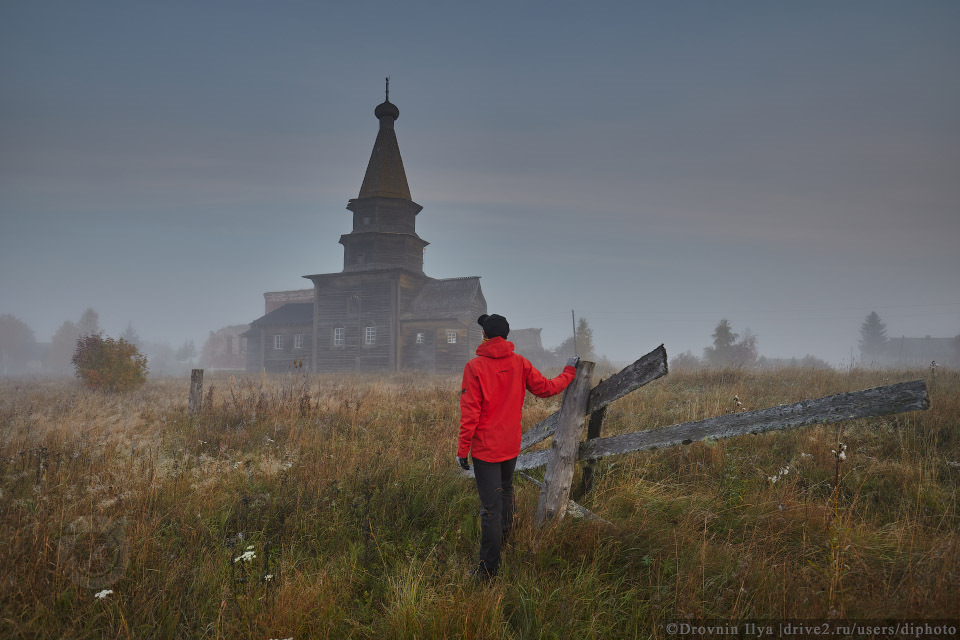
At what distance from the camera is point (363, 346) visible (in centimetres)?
3228

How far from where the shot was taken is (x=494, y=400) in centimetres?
319

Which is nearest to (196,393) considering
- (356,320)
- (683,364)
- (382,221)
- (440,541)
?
(440,541)

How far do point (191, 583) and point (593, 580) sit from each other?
2531mm

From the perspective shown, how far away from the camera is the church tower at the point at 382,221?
33.4 meters

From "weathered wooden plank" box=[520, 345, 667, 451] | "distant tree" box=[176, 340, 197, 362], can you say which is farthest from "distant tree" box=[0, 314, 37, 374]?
"weathered wooden plank" box=[520, 345, 667, 451]

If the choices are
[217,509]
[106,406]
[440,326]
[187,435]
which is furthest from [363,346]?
[217,509]

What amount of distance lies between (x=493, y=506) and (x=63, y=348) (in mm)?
108493

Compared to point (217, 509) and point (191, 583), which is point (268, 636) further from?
point (217, 509)

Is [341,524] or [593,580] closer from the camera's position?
[593,580]

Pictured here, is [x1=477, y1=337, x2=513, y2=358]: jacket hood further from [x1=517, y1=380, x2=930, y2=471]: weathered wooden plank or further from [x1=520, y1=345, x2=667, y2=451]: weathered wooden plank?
[x1=517, y1=380, x2=930, y2=471]: weathered wooden plank

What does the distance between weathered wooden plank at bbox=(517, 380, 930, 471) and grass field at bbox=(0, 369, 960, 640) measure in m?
0.29

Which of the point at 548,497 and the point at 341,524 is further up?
the point at 548,497

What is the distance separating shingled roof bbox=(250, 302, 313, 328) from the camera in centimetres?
3794

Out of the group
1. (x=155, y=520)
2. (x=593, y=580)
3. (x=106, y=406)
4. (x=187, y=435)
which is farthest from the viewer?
(x=106, y=406)
